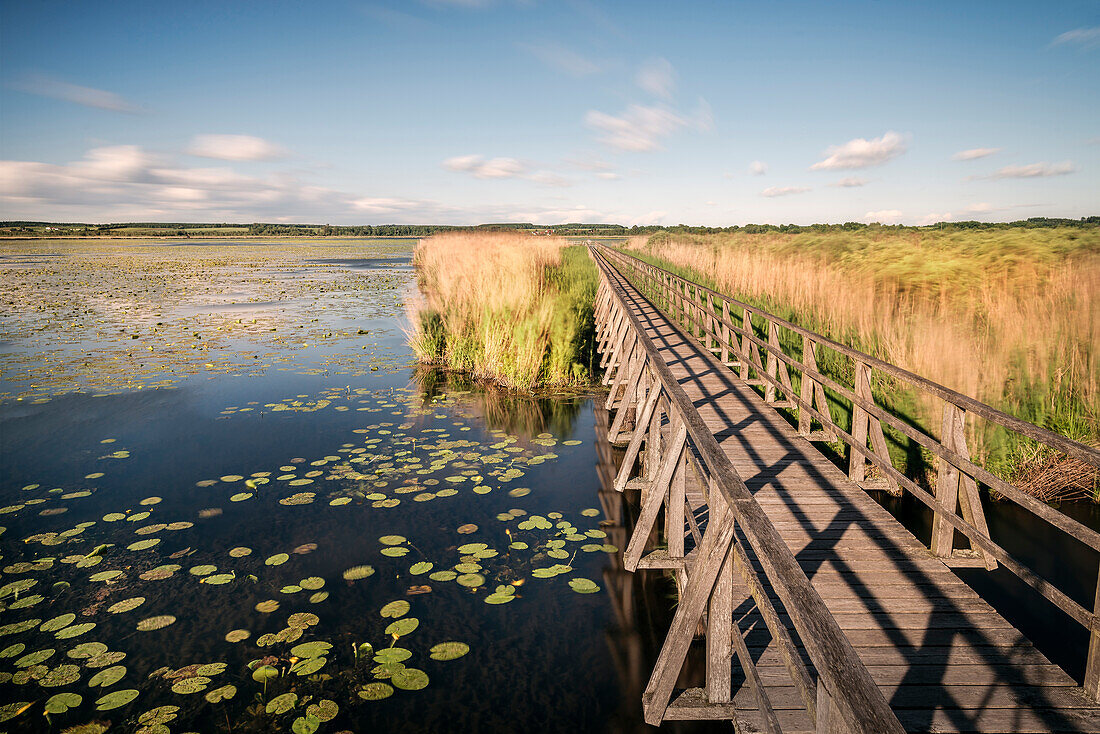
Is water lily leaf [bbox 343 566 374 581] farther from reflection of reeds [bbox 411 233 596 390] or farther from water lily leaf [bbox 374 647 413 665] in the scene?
reflection of reeds [bbox 411 233 596 390]

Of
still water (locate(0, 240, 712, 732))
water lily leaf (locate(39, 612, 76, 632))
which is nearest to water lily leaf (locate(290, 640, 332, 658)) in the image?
still water (locate(0, 240, 712, 732))

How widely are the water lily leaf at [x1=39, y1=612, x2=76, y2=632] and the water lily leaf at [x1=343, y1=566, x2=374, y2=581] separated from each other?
189 cm

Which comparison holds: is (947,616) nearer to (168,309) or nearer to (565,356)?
(565,356)

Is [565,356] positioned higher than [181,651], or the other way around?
[565,356]

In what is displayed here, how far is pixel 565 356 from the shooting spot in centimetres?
1162

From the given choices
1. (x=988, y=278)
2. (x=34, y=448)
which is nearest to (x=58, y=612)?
(x=34, y=448)

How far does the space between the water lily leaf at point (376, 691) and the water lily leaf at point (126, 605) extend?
2172mm

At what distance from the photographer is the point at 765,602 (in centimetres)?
232

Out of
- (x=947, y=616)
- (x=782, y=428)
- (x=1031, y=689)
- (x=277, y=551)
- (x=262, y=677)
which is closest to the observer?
(x=1031, y=689)

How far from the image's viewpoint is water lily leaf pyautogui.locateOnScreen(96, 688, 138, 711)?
338 cm

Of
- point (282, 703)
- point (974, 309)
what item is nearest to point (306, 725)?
point (282, 703)

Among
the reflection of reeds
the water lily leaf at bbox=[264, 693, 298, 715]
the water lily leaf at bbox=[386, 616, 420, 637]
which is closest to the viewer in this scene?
the water lily leaf at bbox=[264, 693, 298, 715]

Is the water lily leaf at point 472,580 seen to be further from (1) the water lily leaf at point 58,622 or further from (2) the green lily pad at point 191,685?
(1) the water lily leaf at point 58,622

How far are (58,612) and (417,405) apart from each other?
574cm
